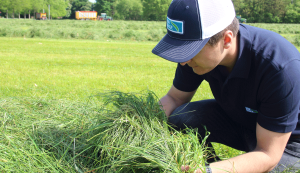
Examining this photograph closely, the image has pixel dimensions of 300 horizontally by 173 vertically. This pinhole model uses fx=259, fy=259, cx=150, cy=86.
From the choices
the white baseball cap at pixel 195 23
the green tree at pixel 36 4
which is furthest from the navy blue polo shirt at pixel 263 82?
the green tree at pixel 36 4

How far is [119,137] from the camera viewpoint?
1.59 metres

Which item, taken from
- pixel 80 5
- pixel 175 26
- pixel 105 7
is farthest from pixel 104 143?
pixel 80 5

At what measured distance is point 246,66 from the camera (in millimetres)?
1621

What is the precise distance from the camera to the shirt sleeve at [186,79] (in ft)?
6.81

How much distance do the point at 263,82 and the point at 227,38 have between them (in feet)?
1.11

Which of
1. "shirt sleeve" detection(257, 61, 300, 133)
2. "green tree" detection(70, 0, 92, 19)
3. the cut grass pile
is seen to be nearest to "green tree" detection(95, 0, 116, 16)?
"green tree" detection(70, 0, 92, 19)

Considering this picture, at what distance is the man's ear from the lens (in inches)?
58.1

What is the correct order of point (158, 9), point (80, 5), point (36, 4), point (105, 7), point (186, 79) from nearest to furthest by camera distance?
1. point (186, 79)
2. point (36, 4)
3. point (158, 9)
4. point (105, 7)
5. point (80, 5)

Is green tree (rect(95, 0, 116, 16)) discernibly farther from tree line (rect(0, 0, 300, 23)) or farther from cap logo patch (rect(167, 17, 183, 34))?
cap logo patch (rect(167, 17, 183, 34))

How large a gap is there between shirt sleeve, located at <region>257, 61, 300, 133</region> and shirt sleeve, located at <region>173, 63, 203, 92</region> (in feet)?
2.07

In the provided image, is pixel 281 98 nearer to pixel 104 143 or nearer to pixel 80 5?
pixel 104 143

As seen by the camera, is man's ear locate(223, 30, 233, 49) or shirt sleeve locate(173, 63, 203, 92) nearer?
man's ear locate(223, 30, 233, 49)

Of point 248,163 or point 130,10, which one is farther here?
point 130,10

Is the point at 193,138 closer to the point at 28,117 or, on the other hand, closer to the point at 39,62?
the point at 28,117
